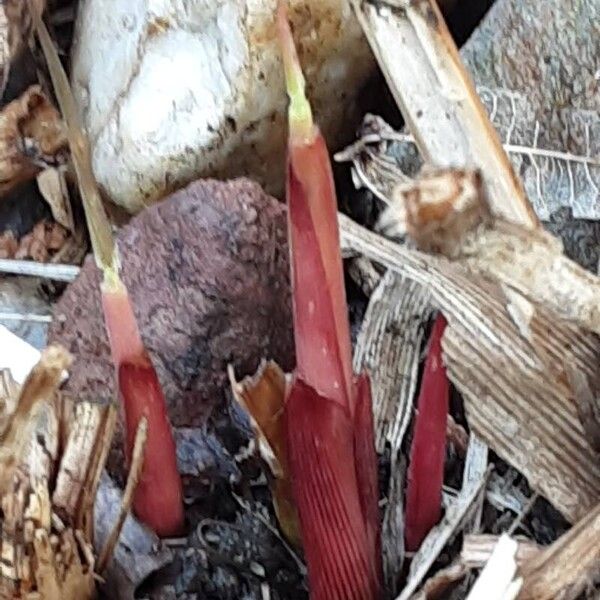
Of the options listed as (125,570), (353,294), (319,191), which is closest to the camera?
(319,191)

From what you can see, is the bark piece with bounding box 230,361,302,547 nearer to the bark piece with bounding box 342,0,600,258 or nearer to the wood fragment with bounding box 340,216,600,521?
the wood fragment with bounding box 340,216,600,521

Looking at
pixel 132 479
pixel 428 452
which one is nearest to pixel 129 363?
pixel 132 479

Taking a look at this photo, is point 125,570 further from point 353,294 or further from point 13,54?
point 13,54

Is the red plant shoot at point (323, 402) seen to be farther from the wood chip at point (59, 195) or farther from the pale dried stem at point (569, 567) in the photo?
the wood chip at point (59, 195)

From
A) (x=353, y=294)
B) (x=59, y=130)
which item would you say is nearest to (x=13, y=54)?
(x=59, y=130)

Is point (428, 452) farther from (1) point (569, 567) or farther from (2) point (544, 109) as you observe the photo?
(2) point (544, 109)
